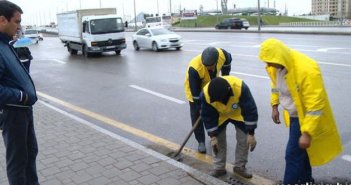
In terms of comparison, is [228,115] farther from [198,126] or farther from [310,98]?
[310,98]

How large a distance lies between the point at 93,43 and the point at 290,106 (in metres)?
19.1

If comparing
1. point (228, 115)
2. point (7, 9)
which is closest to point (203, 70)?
point (228, 115)

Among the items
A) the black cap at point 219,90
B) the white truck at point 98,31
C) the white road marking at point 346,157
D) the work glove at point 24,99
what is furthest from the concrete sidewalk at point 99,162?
the white truck at point 98,31

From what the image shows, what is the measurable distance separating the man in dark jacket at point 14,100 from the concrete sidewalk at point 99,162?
91 centimetres

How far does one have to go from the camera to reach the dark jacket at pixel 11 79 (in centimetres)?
340

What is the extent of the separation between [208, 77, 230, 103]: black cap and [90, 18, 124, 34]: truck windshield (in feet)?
60.9

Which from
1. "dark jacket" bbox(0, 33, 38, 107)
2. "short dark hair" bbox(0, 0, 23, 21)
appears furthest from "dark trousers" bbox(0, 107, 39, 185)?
"short dark hair" bbox(0, 0, 23, 21)

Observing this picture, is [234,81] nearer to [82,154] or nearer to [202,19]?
[82,154]

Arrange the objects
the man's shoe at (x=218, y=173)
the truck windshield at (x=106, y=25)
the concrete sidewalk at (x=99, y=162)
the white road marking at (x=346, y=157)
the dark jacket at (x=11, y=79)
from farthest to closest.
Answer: the truck windshield at (x=106, y=25) → the white road marking at (x=346, y=157) → the man's shoe at (x=218, y=173) → the concrete sidewalk at (x=99, y=162) → the dark jacket at (x=11, y=79)

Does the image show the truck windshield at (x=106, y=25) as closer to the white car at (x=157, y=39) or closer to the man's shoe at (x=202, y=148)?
the white car at (x=157, y=39)

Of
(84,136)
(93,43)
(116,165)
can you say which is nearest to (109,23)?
(93,43)

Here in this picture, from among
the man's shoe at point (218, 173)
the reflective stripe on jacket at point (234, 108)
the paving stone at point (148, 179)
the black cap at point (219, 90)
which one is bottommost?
the man's shoe at point (218, 173)

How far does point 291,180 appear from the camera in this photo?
145 inches

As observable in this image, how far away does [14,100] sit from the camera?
3.43m
